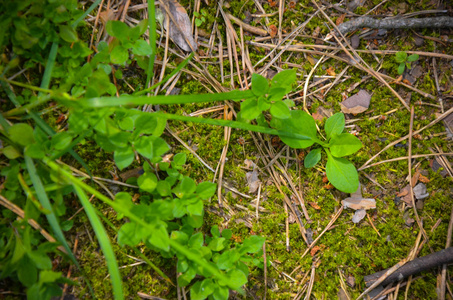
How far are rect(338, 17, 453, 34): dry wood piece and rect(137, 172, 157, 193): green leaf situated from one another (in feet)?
6.14

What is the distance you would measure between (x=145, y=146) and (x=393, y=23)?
2.18 m

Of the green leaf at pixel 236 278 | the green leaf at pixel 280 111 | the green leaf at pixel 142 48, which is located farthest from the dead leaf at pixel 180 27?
the green leaf at pixel 236 278

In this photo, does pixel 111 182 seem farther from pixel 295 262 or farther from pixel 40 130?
pixel 295 262

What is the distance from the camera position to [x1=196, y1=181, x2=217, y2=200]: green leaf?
1939mm

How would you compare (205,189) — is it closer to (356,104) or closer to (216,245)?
(216,245)

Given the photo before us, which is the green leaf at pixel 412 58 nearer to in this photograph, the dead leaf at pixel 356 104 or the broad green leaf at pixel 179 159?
the dead leaf at pixel 356 104

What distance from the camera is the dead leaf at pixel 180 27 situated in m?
2.28

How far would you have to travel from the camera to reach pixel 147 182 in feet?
6.39

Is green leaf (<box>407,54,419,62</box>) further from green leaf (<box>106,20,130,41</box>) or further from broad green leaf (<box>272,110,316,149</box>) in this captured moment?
green leaf (<box>106,20,130,41</box>)

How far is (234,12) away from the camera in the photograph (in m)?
2.37

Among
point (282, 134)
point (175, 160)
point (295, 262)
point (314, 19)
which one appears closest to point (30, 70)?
point (175, 160)

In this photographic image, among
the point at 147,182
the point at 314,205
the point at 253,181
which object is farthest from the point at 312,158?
the point at 147,182

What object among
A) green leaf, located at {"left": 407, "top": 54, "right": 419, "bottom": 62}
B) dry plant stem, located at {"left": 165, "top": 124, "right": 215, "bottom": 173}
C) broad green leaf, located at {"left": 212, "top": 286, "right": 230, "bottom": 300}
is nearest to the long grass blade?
broad green leaf, located at {"left": 212, "top": 286, "right": 230, "bottom": 300}

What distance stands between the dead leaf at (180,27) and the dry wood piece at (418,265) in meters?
2.22
